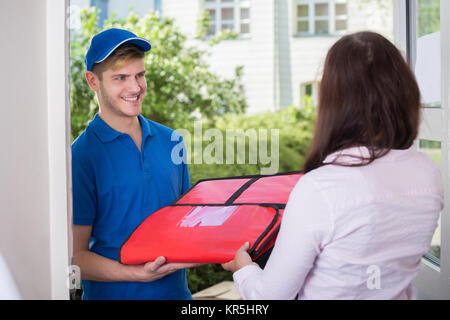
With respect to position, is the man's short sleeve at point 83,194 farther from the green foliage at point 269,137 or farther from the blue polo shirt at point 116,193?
the green foliage at point 269,137

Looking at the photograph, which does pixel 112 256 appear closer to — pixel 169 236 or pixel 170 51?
pixel 169 236

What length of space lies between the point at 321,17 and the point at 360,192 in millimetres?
9062

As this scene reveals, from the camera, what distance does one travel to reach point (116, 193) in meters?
1.92

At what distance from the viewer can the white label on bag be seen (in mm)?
1781

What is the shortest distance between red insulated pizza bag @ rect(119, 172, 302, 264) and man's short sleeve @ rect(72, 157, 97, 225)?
0.19 m

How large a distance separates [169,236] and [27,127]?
0.60m

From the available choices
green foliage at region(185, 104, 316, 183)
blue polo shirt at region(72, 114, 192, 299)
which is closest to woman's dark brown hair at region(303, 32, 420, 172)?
blue polo shirt at region(72, 114, 192, 299)

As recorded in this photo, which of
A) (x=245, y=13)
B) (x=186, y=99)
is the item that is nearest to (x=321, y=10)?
(x=245, y=13)

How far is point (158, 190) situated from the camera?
6.61 feet

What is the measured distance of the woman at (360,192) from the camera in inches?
47.9

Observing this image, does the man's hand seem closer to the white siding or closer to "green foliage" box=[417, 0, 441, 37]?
"green foliage" box=[417, 0, 441, 37]

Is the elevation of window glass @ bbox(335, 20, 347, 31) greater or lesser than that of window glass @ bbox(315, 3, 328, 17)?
lesser

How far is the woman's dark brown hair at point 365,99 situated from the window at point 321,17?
862cm

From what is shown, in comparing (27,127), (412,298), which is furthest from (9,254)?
(412,298)
